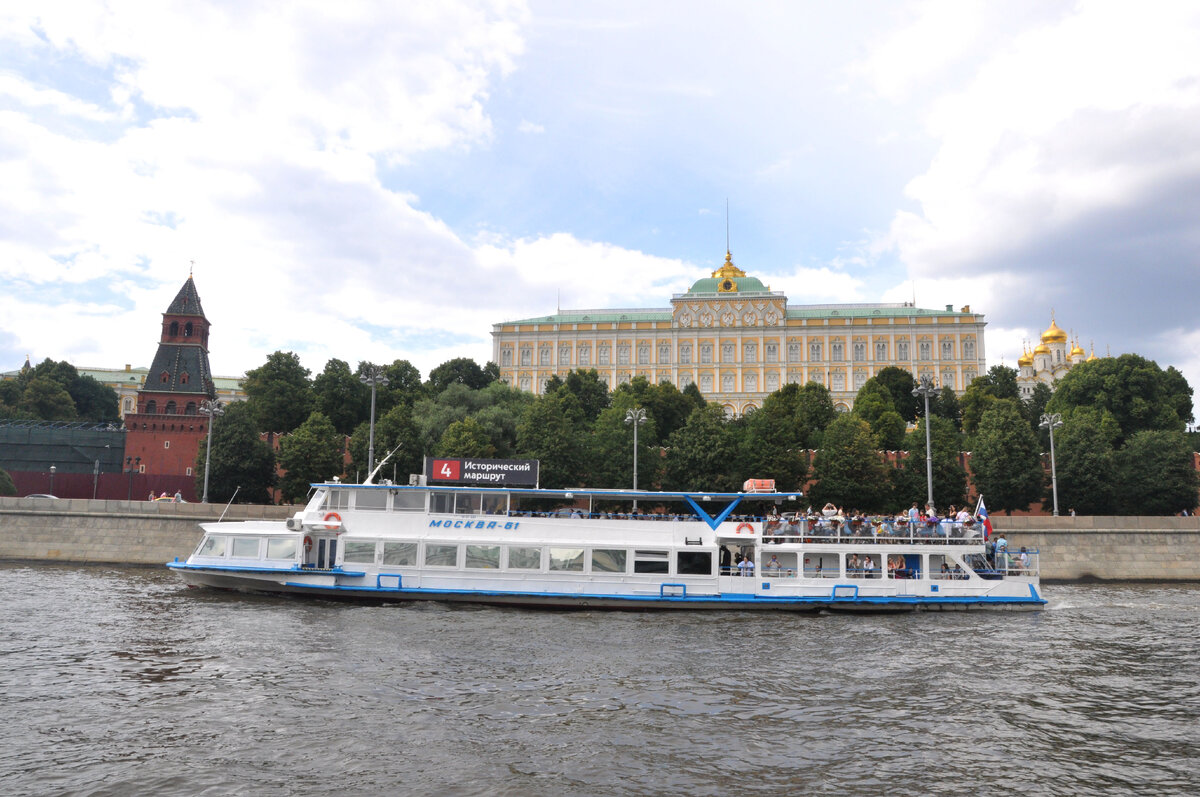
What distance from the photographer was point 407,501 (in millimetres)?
29562

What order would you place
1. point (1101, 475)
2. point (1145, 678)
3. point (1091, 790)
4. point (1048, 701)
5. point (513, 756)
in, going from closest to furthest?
point (1091, 790), point (513, 756), point (1048, 701), point (1145, 678), point (1101, 475)

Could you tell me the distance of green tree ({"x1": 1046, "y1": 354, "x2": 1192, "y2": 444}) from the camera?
72875mm

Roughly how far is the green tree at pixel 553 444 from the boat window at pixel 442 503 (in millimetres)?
28074

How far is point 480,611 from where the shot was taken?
27.2 m

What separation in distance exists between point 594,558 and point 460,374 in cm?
6618

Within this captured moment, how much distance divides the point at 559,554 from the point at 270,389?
5555 centimetres

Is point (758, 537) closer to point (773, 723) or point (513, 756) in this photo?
point (773, 723)

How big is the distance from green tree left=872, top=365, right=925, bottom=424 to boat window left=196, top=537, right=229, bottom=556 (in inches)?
3067

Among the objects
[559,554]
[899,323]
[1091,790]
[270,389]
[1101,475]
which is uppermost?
[899,323]

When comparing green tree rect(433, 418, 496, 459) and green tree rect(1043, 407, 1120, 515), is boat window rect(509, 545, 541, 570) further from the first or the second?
green tree rect(1043, 407, 1120, 515)

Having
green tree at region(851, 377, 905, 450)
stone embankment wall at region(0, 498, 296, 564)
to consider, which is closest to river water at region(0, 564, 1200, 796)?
stone embankment wall at region(0, 498, 296, 564)

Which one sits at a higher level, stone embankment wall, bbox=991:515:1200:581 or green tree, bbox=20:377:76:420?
green tree, bbox=20:377:76:420

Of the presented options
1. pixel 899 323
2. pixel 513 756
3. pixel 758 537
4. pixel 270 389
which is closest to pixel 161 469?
pixel 270 389

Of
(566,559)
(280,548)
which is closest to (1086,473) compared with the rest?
(566,559)
